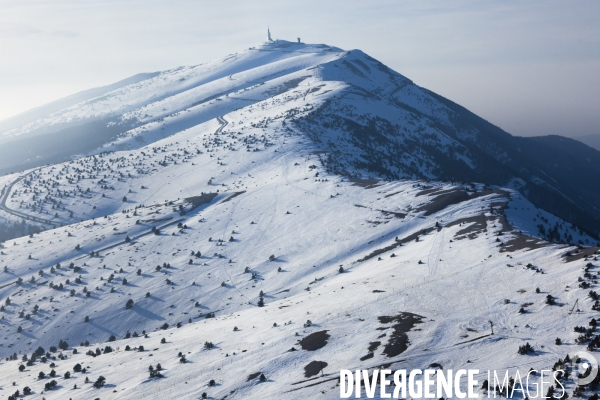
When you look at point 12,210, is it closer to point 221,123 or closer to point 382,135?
point 221,123

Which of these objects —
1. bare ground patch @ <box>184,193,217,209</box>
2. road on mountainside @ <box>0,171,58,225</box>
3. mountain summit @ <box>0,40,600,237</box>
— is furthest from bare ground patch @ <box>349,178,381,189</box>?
road on mountainside @ <box>0,171,58,225</box>

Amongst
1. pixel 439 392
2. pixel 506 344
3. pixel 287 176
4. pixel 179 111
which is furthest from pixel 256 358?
pixel 179 111

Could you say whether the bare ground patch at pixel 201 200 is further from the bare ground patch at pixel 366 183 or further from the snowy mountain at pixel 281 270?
the bare ground patch at pixel 366 183

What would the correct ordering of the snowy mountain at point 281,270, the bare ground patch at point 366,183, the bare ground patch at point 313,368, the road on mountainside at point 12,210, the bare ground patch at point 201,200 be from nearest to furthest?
the bare ground patch at point 313,368
the snowy mountain at point 281,270
the bare ground patch at point 366,183
the bare ground patch at point 201,200
the road on mountainside at point 12,210

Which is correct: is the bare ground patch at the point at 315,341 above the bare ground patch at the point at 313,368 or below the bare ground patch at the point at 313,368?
above

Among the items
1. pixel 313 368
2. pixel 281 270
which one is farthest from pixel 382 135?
pixel 313 368

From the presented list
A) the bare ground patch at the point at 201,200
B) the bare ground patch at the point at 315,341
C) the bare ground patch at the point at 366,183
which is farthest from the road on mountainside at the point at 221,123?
the bare ground patch at the point at 315,341

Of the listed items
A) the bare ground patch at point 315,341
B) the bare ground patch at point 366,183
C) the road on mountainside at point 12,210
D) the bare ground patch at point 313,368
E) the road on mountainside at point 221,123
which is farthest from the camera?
the road on mountainside at point 221,123

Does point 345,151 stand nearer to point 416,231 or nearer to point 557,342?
point 416,231

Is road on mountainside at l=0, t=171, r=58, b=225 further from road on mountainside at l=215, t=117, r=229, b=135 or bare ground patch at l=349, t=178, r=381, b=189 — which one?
bare ground patch at l=349, t=178, r=381, b=189
